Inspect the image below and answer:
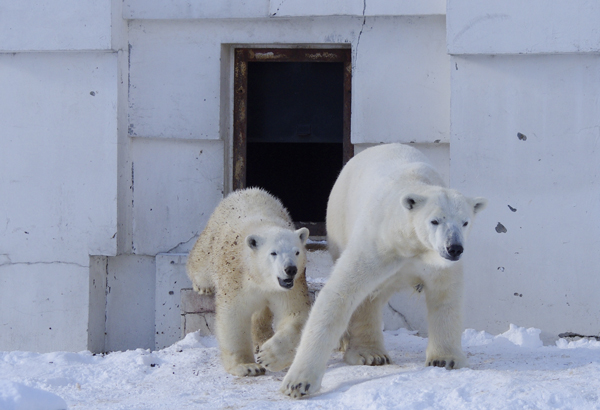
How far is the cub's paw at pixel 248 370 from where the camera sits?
3520 mm

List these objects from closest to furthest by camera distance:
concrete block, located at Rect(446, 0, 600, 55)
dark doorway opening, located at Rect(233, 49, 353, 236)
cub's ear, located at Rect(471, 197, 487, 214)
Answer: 1. cub's ear, located at Rect(471, 197, 487, 214)
2. concrete block, located at Rect(446, 0, 600, 55)
3. dark doorway opening, located at Rect(233, 49, 353, 236)

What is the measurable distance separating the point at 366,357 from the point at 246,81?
248 centimetres

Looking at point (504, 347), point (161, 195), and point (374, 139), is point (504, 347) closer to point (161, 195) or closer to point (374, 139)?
point (374, 139)

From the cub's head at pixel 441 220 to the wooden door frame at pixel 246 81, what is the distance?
231 cm

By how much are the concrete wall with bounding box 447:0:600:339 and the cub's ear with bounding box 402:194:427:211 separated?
1.71 m

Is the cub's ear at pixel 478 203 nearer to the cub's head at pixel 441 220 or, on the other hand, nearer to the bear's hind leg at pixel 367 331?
the cub's head at pixel 441 220

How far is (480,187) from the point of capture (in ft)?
15.0

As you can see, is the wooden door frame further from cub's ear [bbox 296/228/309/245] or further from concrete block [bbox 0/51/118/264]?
cub's ear [bbox 296/228/309/245]

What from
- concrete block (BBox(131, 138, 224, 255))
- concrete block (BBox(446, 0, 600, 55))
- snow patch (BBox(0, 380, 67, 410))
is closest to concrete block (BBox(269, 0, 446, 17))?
concrete block (BBox(446, 0, 600, 55))

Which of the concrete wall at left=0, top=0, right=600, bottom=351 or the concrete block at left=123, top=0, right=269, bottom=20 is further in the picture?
the concrete block at left=123, top=0, right=269, bottom=20

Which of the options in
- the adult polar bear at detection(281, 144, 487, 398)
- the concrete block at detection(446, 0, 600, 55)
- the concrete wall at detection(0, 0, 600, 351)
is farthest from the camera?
the concrete wall at detection(0, 0, 600, 351)

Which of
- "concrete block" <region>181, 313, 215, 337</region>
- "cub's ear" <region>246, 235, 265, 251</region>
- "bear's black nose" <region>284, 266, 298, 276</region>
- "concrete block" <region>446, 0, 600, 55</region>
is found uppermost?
"concrete block" <region>446, 0, 600, 55</region>

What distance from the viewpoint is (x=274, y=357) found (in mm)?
3428

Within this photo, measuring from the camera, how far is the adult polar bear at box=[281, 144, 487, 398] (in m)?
2.94
